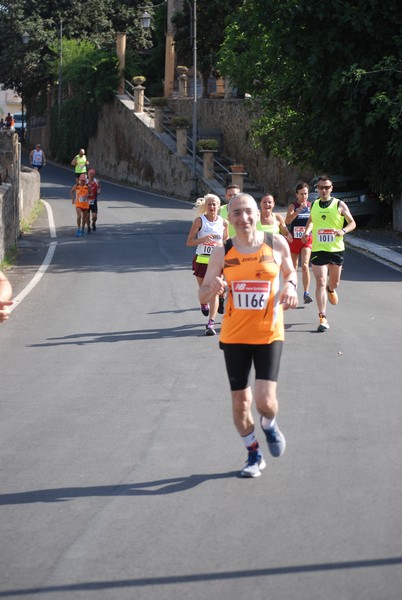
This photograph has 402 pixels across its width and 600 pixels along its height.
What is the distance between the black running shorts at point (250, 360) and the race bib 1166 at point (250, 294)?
269 millimetres

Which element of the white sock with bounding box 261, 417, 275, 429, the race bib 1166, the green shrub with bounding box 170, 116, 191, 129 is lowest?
the white sock with bounding box 261, 417, 275, 429

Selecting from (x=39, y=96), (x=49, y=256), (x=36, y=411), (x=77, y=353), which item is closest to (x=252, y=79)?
(x=49, y=256)

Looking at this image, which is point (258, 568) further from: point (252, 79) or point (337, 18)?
point (252, 79)

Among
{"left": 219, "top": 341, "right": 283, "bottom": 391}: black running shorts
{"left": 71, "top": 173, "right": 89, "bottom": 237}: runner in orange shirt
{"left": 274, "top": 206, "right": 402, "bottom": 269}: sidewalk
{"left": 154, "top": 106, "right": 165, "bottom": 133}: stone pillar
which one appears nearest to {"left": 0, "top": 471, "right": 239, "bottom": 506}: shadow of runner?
A: {"left": 219, "top": 341, "right": 283, "bottom": 391}: black running shorts

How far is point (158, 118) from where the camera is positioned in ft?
179

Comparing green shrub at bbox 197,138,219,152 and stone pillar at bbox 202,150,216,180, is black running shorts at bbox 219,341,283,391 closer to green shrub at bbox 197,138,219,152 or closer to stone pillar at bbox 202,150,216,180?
stone pillar at bbox 202,150,216,180

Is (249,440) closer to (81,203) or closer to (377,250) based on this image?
(377,250)

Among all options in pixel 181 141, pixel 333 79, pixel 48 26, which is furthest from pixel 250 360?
pixel 48 26

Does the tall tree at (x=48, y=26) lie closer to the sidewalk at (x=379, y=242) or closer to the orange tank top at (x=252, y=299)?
the sidewalk at (x=379, y=242)

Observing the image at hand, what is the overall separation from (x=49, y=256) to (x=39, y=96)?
57599mm

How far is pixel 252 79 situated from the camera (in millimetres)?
35531

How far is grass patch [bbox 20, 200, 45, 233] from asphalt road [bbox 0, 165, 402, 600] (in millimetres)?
15666

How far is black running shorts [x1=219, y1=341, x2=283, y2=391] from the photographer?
761 cm

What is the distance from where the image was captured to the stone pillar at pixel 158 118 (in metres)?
54.2
